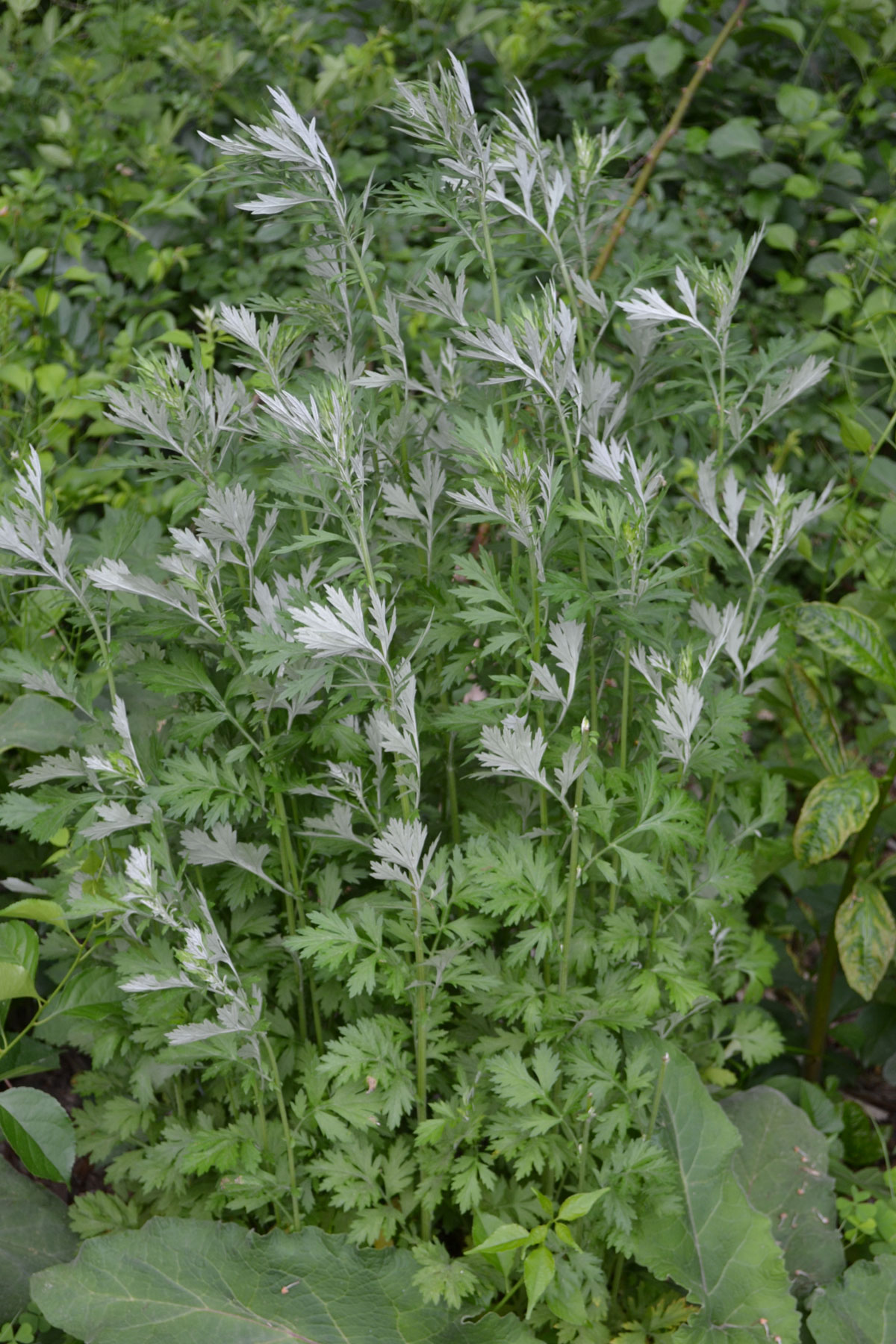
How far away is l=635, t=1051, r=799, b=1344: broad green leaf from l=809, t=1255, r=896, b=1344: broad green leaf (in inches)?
3.4

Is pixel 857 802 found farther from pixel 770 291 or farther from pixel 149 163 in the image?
pixel 149 163

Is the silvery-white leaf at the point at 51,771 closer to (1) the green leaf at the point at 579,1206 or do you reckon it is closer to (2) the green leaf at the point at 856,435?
(1) the green leaf at the point at 579,1206

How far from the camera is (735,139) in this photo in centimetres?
334

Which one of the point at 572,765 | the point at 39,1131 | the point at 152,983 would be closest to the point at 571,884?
the point at 572,765

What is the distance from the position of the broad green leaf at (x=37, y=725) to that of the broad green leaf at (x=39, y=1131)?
488mm

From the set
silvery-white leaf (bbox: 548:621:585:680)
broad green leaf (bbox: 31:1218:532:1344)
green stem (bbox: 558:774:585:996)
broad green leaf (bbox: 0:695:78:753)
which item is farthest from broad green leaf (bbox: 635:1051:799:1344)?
broad green leaf (bbox: 0:695:78:753)

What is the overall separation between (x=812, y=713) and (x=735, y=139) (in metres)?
2.10

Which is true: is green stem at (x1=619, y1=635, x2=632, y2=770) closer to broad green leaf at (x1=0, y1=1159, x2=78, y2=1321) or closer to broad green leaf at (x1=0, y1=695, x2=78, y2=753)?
broad green leaf at (x1=0, y1=695, x2=78, y2=753)

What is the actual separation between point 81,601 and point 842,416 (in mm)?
1436

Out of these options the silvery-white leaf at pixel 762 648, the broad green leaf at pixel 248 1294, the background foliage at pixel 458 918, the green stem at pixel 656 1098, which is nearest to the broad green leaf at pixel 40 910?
the background foliage at pixel 458 918

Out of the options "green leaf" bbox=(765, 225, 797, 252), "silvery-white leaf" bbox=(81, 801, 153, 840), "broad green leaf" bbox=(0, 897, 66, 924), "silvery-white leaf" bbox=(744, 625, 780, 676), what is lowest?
"green leaf" bbox=(765, 225, 797, 252)

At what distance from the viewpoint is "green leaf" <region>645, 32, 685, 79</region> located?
3377 mm

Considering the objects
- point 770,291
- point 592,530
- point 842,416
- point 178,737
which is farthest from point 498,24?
point 178,737

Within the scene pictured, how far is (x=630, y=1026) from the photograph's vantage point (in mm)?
1358
